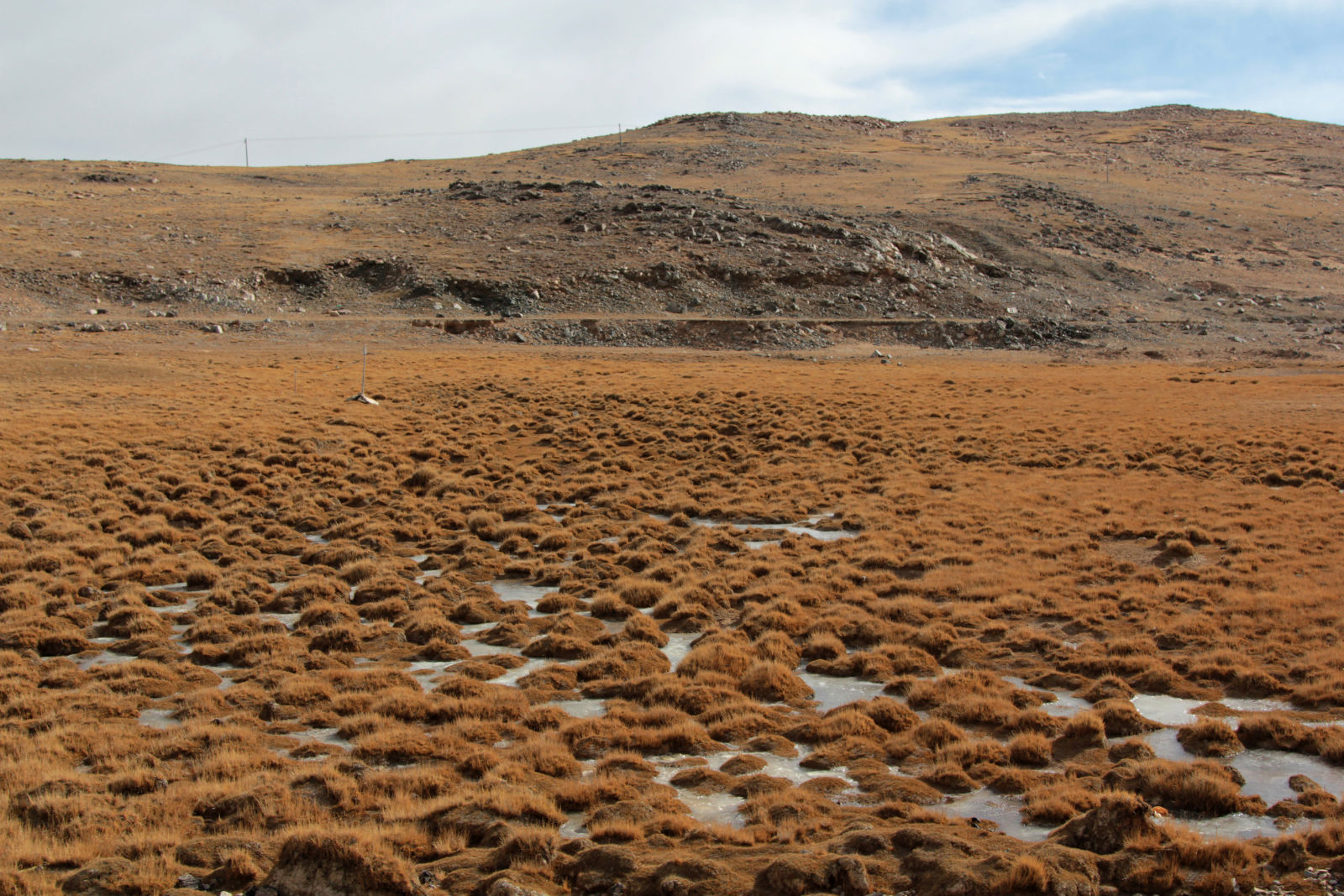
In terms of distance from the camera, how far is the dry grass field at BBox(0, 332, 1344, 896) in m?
7.43

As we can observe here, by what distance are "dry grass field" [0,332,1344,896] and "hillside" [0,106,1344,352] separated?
3066 centimetres

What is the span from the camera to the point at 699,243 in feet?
227

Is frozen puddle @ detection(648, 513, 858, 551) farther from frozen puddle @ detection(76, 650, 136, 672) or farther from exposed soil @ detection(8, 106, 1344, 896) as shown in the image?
frozen puddle @ detection(76, 650, 136, 672)

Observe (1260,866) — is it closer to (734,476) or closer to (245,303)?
(734,476)

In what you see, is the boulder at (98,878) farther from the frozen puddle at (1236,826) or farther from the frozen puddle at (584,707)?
the frozen puddle at (1236,826)

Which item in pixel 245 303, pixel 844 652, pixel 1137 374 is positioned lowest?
pixel 844 652

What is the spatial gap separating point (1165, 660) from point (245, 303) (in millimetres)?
56102

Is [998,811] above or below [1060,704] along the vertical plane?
above

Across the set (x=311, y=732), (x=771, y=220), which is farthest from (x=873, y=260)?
(x=311, y=732)

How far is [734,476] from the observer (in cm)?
2605

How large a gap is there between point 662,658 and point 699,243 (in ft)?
194

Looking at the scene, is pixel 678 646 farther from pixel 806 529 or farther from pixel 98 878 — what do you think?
pixel 98 878

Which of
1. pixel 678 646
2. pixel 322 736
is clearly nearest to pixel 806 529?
pixel 678 646

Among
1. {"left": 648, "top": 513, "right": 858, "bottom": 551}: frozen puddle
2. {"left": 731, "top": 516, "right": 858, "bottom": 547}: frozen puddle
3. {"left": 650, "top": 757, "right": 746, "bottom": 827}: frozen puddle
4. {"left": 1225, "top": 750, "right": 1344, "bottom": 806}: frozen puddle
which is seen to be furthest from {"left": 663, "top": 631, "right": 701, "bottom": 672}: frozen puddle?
{"left": 1225, "top": 750, "right": 1344, "bottom": 806}: frozen puddle
